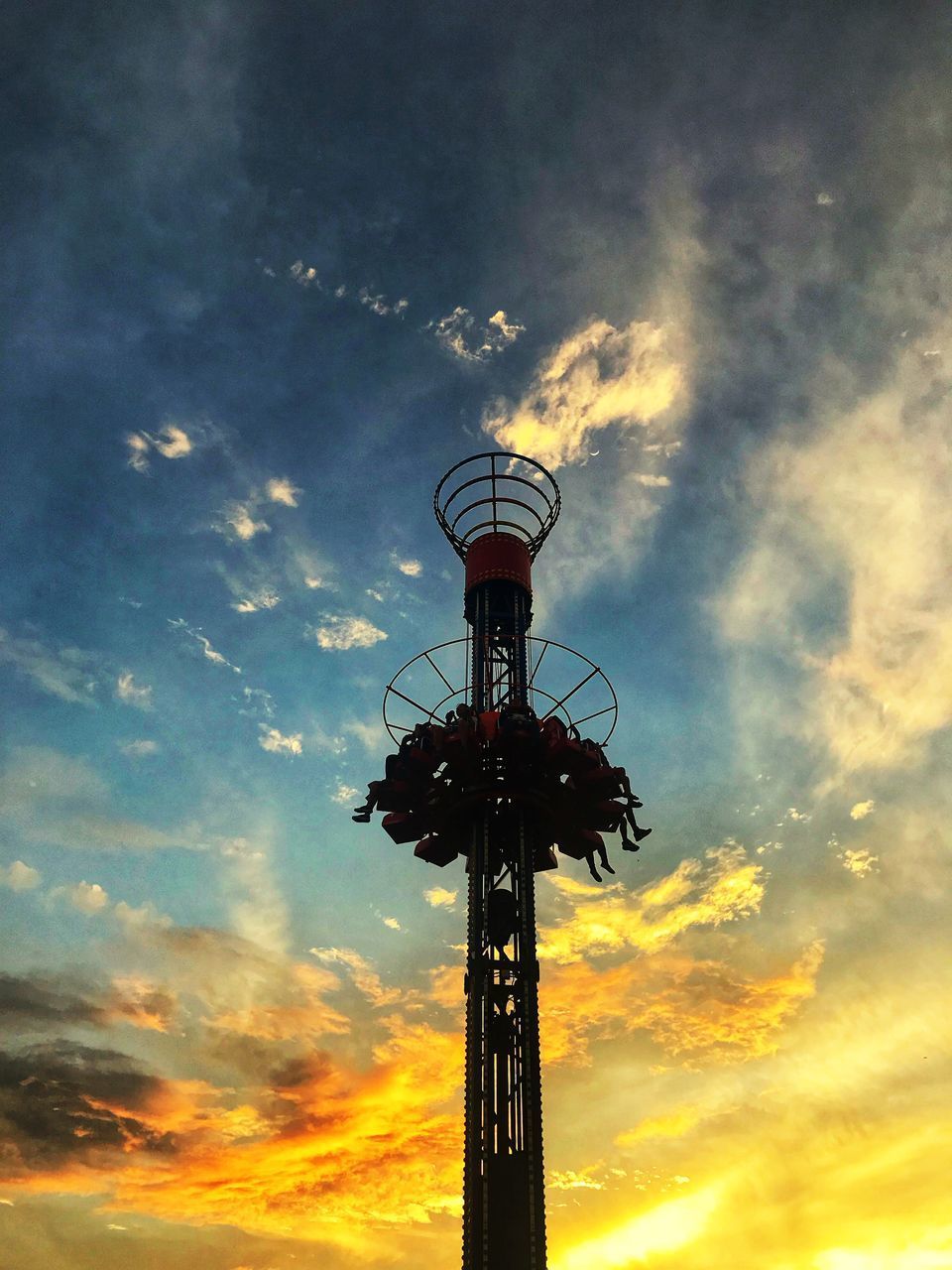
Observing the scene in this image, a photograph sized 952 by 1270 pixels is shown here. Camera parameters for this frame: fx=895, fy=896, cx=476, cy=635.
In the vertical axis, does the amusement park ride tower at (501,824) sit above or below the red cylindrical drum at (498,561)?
below

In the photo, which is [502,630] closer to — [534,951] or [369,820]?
[369,820]

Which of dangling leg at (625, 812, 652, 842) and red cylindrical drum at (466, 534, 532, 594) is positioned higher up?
red cylindrical drum at (466, 534, 532, 594)

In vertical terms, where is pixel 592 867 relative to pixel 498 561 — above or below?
below

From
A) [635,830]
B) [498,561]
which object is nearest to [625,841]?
→ [635,830]

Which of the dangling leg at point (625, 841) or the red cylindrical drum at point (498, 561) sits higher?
the red cylindrical drum at point (498, 561)

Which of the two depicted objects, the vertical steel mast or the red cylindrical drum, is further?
the red cylindrical drum

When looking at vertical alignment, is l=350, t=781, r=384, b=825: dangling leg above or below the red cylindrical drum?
below

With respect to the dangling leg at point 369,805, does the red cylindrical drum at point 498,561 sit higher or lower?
higher

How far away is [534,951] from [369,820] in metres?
8.92

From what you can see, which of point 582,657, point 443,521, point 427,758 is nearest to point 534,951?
point 427,758

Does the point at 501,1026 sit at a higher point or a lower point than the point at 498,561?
lower

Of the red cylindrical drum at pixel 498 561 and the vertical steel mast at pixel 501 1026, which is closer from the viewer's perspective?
the vertical steel mast at pixel 501 1026

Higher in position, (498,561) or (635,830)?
(498,561)

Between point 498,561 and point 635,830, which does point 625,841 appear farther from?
point 498,561
